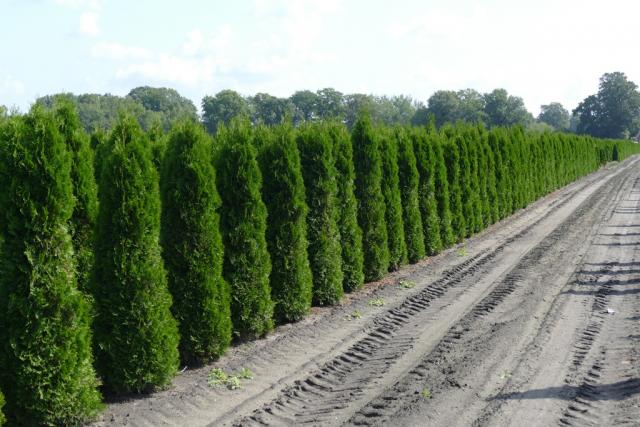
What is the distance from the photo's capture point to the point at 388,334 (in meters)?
10.4

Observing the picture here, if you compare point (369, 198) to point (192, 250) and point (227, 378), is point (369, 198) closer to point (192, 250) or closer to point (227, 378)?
point (192, 250)

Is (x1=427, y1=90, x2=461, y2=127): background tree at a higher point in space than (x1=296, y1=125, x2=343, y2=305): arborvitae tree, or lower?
higher

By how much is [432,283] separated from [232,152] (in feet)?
20.5

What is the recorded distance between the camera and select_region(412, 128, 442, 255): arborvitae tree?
60.0 ft

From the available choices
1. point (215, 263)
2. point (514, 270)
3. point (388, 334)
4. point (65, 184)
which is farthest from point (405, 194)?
point (65, 184)

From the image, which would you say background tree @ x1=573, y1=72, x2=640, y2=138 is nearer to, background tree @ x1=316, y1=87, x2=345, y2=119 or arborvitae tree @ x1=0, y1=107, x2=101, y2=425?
background tree @ x1=316, y1=87, x2=345, y2=119

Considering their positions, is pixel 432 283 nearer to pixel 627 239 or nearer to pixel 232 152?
pixel 232 152

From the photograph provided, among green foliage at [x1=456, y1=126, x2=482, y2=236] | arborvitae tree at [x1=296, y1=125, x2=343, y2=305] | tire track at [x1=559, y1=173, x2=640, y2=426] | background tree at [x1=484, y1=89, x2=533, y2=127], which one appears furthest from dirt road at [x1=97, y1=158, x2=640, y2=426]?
background tree at [x1=484, y1=89, x2=533, y2=127]

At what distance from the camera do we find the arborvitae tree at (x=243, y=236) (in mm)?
9867

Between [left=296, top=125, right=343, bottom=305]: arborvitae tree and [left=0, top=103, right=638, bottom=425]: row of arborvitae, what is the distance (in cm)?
2

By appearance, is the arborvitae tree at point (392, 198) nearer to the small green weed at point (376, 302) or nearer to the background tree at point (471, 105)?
the small green weed at point (376, 302)

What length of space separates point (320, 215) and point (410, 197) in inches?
205

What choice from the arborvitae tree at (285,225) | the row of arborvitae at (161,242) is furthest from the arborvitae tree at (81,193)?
the arborvitae tree at (285,225)

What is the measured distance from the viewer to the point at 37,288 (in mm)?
6387
